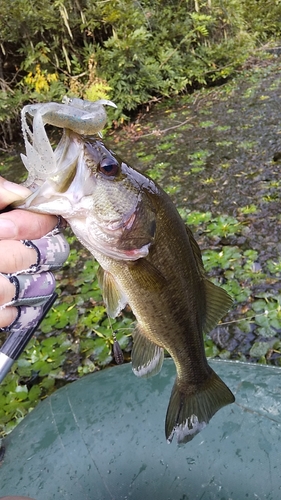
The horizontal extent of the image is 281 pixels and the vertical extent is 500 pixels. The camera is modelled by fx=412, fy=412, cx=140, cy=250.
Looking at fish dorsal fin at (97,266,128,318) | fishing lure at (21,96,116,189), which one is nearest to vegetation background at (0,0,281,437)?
fish dorsal fin at (97,266,128,318)

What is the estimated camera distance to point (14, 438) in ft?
6.93

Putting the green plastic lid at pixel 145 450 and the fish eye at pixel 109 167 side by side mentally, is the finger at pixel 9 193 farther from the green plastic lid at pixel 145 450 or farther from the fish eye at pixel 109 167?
the green plastic lid at pixel 145 450

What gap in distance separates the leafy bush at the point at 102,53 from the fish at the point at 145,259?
24.3 feet

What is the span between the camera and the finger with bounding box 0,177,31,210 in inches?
47.8

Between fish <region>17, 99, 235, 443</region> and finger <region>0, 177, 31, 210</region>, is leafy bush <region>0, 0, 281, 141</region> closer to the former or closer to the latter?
fish <region>17, 99, 235, 443</region>

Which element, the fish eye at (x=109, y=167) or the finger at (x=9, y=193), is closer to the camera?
the finger at (x=9, y=193)

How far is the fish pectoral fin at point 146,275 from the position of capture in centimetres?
147

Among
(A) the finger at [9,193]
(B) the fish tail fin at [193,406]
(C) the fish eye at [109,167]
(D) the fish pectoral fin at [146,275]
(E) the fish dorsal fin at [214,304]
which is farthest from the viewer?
(E) the fish dorsal fin at [214,304]

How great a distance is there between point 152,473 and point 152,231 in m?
1.15

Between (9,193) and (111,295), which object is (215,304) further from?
(9,193)

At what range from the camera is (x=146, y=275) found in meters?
1.49

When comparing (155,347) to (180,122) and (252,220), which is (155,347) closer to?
(252,220)

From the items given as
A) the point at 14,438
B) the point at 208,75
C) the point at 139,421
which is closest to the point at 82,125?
the point at 139,421

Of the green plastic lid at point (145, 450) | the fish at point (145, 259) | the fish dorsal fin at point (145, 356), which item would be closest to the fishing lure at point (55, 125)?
the fish at point (145, 259)
